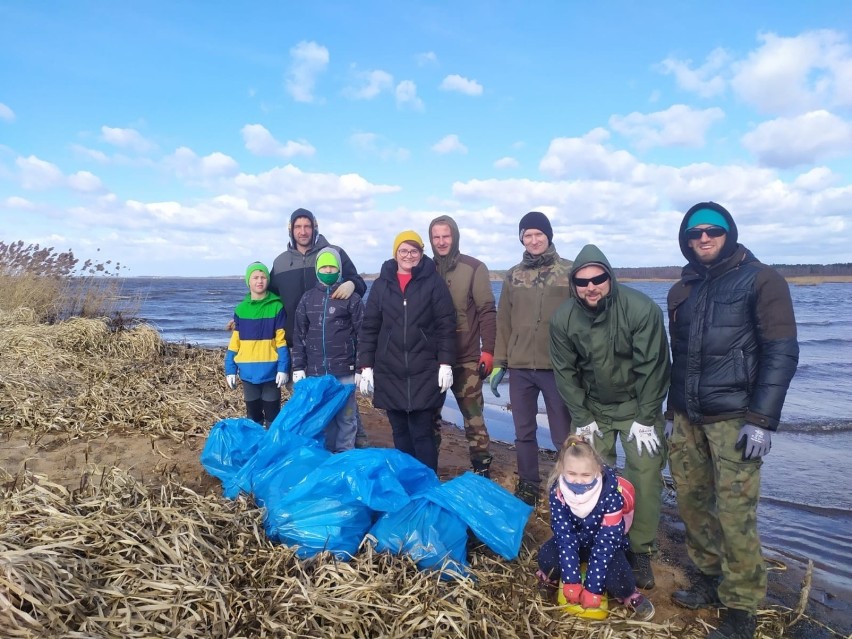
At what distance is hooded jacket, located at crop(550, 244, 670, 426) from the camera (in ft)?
9.84

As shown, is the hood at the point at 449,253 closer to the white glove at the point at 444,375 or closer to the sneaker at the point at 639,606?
the white glove at the point at 444,375

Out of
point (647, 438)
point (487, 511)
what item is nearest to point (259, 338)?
point (487, 511)

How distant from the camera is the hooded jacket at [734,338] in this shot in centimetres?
249

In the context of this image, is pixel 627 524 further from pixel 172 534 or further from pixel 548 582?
pixel 172 534

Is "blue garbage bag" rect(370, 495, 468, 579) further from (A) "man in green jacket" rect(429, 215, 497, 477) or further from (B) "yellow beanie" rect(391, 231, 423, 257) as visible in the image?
(B) "yellow beanie" rect(391, 231, 423, 257)

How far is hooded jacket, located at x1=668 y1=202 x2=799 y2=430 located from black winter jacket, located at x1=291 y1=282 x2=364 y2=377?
237cm

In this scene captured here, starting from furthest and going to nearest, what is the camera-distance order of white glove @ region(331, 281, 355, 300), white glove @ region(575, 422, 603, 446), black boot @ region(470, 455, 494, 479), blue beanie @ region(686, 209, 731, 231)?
black boot @ region(470, 455, 494, 479) → white glove @ region(331, 281, 355, 300) → white glove @ region(575, 422, 603, 446) → blue beanie @ region(686, 209, 731, 231)

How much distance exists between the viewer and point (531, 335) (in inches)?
151

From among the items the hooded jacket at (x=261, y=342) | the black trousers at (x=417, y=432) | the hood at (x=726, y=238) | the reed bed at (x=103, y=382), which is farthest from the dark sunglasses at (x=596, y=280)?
the reed bed at (x=103, y=382)

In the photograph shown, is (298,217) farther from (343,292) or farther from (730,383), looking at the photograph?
(730,383)

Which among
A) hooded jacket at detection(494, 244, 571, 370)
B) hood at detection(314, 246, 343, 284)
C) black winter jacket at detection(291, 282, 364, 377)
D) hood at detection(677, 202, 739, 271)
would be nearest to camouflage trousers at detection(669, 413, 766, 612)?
hood at detection(677, 202, 739, 271)

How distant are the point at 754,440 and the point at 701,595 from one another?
38.4 inches

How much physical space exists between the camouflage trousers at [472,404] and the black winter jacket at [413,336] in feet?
1.14

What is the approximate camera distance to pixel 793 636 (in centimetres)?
264
